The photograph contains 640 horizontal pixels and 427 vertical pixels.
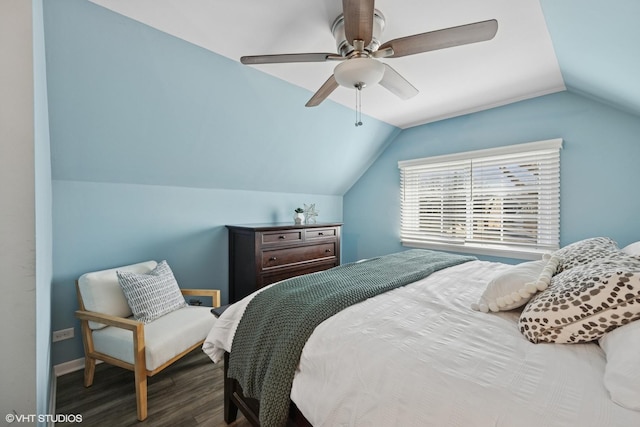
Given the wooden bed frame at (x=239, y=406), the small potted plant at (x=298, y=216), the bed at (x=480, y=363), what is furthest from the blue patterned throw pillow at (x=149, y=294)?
the small potted plant at (x=298, y=216)

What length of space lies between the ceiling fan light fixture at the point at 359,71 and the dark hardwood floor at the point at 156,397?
2120mm

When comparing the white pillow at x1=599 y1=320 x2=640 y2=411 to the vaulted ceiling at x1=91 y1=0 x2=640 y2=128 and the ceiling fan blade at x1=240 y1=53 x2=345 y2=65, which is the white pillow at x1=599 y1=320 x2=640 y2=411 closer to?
the vaulted ceiling at x1=91 y1=0 x2=640 y2=128

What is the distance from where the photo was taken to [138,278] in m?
2.09

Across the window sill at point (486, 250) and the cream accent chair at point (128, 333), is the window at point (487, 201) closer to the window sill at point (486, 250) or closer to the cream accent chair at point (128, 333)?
the window sill at point (486, 250)

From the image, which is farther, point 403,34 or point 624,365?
point 403,34

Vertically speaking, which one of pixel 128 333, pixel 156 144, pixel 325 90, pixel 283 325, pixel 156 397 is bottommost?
pixel 156 397

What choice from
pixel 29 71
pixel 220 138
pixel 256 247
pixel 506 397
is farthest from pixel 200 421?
pixel 220 138

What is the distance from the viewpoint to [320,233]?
3.43 metres

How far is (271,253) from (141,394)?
1.52 meters

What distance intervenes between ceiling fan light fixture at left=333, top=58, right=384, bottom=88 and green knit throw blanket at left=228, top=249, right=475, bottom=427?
1150 mm

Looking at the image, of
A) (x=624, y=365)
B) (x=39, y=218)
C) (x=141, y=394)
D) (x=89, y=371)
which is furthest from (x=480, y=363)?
(x=89, y=371)

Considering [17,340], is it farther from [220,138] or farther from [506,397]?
[220,138]

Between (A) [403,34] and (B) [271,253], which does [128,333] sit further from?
(A) [403,34]

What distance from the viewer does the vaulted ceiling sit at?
1461 millimetres
